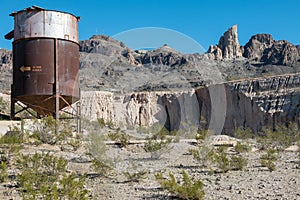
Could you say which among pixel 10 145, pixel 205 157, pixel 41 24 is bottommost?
pixel 205 157

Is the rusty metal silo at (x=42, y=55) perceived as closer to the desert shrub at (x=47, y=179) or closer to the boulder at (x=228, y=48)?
the desert shrub at (x=47, y=179)

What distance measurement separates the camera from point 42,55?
15.9 meters

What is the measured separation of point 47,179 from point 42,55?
805 centimetres

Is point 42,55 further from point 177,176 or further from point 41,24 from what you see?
point 177,176

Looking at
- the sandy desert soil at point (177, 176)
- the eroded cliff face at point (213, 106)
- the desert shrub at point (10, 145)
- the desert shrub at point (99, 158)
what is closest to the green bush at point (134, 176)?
the sandy desert soil at point (177, 176)

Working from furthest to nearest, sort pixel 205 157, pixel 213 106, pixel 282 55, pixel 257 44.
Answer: pixel 257 44 → pixel 282 55 → pixel 213 106 → pixel 205 157

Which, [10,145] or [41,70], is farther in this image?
[41,70]

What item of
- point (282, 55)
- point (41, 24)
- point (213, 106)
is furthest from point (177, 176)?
point (282, 55)

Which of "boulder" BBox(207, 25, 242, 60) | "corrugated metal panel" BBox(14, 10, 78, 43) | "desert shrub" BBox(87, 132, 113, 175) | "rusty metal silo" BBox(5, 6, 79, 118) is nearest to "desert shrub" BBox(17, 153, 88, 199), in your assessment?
"desert shrub" BBox(87, 132, 113, 175)

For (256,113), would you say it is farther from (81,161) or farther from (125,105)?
(81,161)

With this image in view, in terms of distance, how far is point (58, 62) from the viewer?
52.8ft

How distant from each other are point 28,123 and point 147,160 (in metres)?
6.23

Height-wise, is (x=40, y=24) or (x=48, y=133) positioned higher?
(x=40, y=24)

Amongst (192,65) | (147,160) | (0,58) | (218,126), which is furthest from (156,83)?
(0,58)
